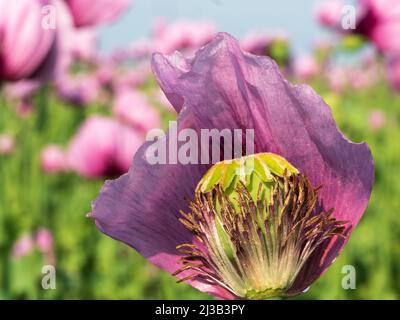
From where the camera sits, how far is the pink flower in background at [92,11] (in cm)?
81

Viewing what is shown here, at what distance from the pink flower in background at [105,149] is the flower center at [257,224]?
115cm

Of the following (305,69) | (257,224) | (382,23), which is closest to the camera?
(257,224)

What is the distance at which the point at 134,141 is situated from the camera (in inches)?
62.1

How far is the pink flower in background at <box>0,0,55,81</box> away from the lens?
84cm

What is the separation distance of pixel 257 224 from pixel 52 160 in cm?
199

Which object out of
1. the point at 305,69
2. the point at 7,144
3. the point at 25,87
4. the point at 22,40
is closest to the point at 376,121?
the point at 305,69

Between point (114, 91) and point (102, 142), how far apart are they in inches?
72.9

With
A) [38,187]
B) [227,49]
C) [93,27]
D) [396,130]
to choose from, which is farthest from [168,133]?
[396,130]

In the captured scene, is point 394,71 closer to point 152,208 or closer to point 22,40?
point 22,40

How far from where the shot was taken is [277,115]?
402 mm

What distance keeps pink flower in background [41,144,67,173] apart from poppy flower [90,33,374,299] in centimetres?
193

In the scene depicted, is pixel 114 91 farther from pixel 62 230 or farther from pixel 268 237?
pixel 268 237

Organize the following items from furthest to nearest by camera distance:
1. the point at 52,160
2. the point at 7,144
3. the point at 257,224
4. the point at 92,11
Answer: the point at 7,144, the point at 52,160, the point at 92,11, the point at 257,224

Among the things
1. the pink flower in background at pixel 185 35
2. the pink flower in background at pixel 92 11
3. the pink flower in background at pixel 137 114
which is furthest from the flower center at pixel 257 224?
the pink flower in background at pixel 185 35
